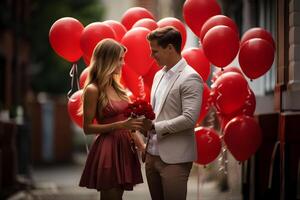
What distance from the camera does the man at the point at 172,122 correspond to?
6074mm

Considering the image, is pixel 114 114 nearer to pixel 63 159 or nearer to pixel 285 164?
Answer: pixel 285 164

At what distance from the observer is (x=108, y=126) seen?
635cm

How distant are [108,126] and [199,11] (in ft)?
8.39

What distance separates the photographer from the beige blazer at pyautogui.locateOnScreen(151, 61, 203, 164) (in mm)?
6059

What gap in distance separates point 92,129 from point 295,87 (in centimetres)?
340

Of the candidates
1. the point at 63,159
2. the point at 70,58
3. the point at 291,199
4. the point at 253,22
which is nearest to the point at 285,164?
the point at 291,199

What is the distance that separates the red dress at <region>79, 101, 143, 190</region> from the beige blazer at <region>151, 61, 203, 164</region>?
388mm

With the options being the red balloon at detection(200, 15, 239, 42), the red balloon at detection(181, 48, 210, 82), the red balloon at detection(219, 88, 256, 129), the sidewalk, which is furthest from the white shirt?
the sidewalk

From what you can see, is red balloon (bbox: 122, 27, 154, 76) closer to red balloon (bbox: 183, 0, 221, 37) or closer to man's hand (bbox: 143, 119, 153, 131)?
red balloon (bbox: 183, 0, 221, 37)

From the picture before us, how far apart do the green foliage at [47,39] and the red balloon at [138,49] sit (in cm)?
2525

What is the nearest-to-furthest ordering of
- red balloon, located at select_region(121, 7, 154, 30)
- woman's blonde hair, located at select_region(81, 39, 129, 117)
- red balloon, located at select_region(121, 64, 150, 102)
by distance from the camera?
woman's blonde hair, located at select_region(81, 39, 129, 117) → red balloon, located at select_region(121, 64, 150, 102) → red balloon, located at select_region(121, 7, 154, 30)

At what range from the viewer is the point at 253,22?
14047mm

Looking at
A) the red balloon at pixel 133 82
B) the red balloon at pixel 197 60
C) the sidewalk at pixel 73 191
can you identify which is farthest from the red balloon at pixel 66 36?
the sidewalk at pixel 73 191

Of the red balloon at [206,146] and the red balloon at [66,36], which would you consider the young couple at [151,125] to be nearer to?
the red balloon at [206,146]
